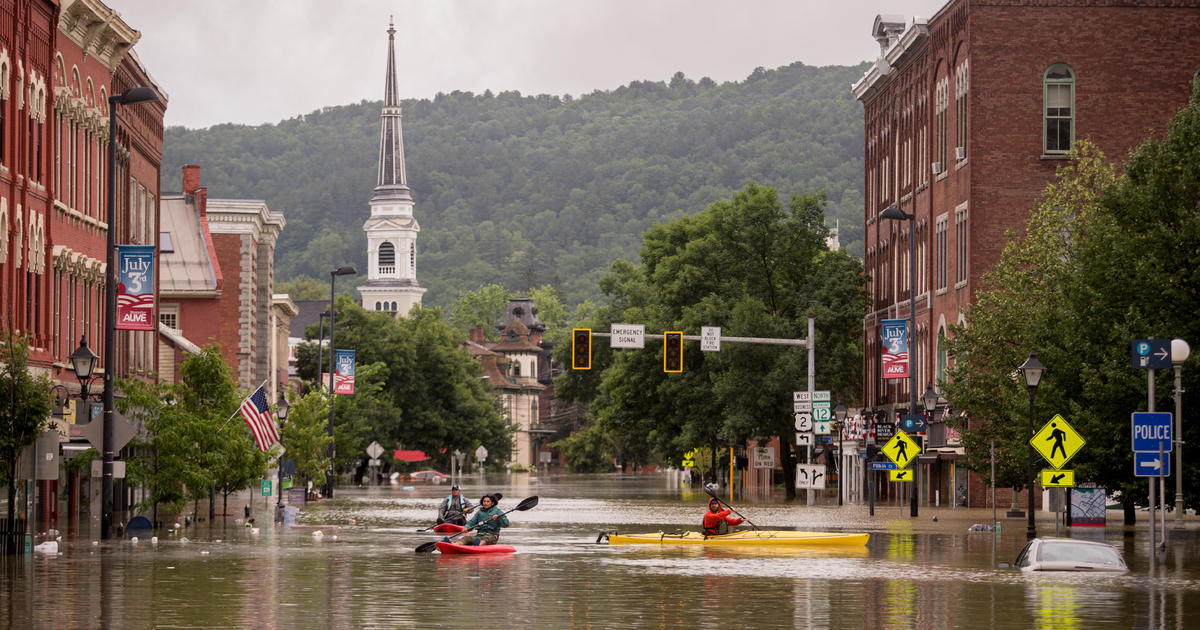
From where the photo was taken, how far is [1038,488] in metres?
64.6

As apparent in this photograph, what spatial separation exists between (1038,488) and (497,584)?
40.8 metres

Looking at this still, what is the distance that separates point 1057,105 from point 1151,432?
37720 millimetres

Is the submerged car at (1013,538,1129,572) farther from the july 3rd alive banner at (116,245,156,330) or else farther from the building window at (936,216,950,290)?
the building window at (936,216,950,290)

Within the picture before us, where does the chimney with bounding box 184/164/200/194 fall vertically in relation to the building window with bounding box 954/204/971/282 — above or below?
above

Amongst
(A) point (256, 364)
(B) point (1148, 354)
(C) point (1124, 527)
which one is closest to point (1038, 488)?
(C) point (1124, 527)

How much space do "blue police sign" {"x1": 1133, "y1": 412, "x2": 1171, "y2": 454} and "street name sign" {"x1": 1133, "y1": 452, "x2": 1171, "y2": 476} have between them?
17cm

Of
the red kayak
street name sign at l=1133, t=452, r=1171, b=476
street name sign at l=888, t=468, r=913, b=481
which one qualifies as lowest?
the red kayak

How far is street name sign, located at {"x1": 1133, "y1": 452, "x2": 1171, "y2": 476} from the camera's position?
3127cm

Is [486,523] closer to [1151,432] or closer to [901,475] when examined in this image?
[1151,432]

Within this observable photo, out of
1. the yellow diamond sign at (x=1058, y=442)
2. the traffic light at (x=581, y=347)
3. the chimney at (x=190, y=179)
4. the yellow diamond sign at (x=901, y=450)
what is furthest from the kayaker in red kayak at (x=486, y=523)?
the chimney at (x=190, y=179)

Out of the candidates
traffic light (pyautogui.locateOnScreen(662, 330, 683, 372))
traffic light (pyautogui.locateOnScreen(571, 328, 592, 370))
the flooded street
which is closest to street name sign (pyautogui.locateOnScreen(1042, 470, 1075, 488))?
the flooded street

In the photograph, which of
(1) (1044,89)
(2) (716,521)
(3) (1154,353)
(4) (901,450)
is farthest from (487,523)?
(1) (1044,89)

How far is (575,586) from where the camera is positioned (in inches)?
1057

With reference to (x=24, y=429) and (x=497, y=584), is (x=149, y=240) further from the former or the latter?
(x=497, y=584)
